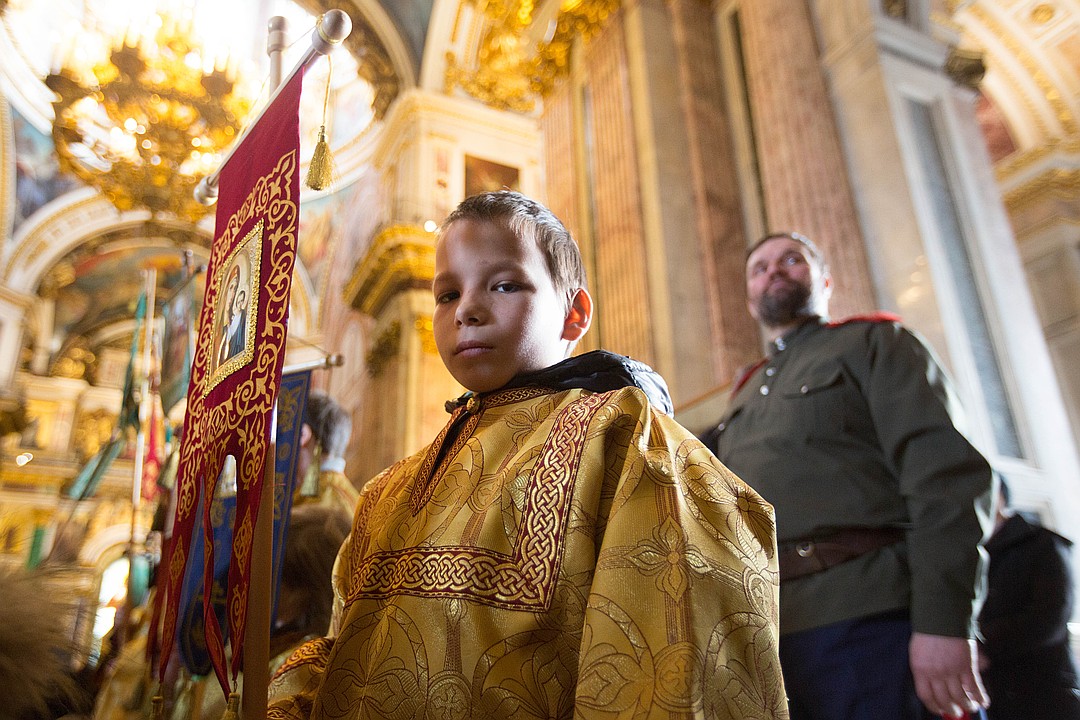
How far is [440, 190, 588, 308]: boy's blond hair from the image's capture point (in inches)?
45.9

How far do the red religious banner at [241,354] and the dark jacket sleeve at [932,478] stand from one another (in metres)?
1.24

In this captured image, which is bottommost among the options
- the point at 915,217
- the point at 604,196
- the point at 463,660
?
the point at 463,660

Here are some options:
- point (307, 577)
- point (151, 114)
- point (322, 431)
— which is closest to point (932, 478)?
point (307, 577)

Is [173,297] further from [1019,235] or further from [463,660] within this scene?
[1019,235]

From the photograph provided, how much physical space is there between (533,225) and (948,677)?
1.11 metres

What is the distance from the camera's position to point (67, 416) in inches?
821

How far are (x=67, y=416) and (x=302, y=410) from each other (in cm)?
2224

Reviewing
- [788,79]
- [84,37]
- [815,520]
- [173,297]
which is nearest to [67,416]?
[84,37]

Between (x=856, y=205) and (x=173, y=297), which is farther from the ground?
(x=856, y=205)

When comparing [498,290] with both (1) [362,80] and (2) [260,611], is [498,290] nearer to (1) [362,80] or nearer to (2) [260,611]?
(2) [260,611]

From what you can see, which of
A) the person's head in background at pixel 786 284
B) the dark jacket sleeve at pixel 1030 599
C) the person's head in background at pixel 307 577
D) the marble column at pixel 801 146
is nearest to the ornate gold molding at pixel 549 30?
the marble column at pixel 801 146

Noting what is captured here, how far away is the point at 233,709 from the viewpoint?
1.07 metres

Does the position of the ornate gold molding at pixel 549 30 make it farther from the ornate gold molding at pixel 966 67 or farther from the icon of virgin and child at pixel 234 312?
the icon of virgin and child at pixel 234 312

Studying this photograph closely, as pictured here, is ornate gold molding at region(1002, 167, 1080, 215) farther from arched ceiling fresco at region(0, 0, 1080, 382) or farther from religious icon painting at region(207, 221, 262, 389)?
religious icon painting at region(207, 221, 262, 389)
